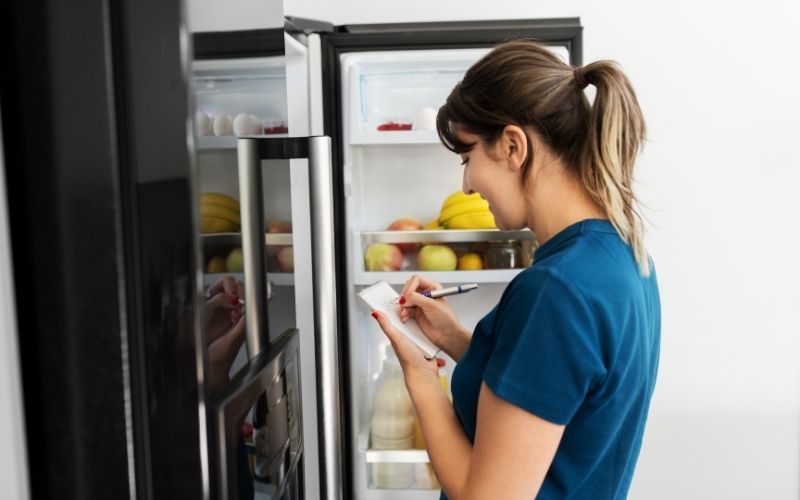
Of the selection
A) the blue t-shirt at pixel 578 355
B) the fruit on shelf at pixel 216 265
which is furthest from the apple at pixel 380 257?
the fruit on shelf at pixel 216 265

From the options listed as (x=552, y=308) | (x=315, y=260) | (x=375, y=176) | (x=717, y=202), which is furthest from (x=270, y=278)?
(x=717, y=202)

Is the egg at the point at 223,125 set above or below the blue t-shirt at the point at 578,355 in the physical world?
above

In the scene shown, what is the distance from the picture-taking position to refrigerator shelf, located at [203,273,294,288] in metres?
0.48

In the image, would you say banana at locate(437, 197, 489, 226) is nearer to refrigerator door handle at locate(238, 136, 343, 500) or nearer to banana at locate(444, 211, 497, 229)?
banana at locate(444, 211, 497, 229)

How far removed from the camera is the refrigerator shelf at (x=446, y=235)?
66.1 inches

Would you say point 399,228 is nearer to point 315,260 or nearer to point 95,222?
point 315,260

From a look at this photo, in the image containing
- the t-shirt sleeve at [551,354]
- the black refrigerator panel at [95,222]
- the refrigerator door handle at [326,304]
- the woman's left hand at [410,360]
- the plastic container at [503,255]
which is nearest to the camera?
the black refrigerator panel at [95,222]

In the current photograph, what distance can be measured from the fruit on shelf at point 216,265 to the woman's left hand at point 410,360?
51 cm

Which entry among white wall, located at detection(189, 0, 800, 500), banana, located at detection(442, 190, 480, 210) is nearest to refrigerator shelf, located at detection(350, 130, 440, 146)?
banana, located at detection(442, 190, 480, 210)

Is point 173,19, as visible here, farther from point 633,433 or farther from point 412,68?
point 412,68

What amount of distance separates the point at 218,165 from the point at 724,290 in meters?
1.79

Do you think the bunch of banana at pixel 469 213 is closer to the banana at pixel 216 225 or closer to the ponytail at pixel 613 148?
the ponytail at pixel 613 148

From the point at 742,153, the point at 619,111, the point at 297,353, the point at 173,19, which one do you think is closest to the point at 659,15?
the point at 742,153

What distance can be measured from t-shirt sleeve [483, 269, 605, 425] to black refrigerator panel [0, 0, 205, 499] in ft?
1.44
